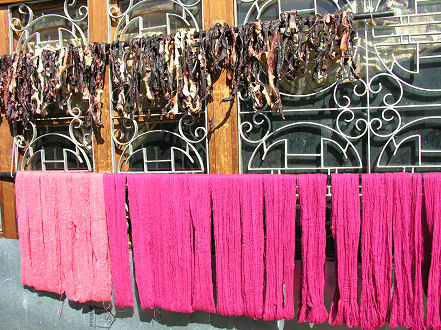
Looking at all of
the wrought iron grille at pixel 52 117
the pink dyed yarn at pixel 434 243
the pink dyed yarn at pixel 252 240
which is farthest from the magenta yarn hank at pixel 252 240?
the wrought iron grille at pixel 52 117

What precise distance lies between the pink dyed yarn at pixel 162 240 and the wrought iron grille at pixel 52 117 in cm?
88

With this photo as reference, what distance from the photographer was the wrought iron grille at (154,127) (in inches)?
126

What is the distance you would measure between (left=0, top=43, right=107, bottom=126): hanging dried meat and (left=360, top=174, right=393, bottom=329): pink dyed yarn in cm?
237

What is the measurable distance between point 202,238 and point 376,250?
4.19ft

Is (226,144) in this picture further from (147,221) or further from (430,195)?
(430,195)

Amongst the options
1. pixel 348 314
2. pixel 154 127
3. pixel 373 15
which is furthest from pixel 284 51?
pixel 348 314

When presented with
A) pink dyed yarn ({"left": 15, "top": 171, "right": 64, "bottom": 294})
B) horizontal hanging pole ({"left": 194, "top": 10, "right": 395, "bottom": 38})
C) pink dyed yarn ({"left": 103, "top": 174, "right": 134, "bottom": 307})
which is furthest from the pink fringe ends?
pink dyed yarn ({"left": 15, "top": 171, "right": 64, "bottom": 294})

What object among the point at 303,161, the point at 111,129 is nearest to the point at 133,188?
the point at 111,129

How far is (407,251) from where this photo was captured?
250cm

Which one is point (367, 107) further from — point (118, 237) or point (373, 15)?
point (118, 237)

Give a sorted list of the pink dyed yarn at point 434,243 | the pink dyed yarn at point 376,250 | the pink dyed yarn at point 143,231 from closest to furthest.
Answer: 1. the pink dyed yarn at point 434,243
2. the pink dyed yarn at point 376,250
3. the pink dyed yarn at point 143,231

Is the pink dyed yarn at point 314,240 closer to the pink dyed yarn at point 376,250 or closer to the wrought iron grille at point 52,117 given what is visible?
the pink dyed yarn at point 376,250

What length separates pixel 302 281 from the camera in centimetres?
269

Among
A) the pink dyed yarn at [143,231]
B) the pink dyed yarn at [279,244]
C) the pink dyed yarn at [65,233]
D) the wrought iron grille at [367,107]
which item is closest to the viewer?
the pink dyed yarn at [279,244]
